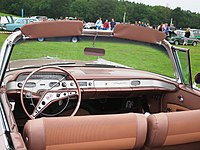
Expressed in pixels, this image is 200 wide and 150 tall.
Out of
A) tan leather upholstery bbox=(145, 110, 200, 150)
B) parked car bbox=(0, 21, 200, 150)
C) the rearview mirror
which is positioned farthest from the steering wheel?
tan leather upholstery bbox=(145, 110, 200, 150)

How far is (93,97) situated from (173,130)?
166 cm

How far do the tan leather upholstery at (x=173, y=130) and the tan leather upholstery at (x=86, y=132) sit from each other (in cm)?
8

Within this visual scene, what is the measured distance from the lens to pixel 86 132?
6.36 feet

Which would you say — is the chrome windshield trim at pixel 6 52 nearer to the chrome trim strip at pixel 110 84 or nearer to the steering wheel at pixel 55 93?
the steering wheel at pixel 55 93

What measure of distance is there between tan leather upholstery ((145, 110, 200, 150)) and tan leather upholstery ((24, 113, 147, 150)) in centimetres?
8

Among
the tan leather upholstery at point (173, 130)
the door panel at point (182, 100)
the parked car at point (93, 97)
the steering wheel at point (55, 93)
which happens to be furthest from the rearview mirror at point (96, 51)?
the tan leather upholstery at point (173, 130)

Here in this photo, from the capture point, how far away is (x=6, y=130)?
6.33ft

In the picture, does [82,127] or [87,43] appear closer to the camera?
[82,127]

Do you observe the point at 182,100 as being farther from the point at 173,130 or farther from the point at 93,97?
the point at 173,130

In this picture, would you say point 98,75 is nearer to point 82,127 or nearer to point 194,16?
point 82,127

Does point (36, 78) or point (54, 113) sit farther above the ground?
point (36, 78)

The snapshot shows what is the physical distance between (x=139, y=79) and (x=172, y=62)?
1.38ft

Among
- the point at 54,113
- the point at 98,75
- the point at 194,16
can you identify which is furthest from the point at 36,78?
the point at 194,16

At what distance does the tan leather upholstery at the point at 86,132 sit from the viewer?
6.06 ft
